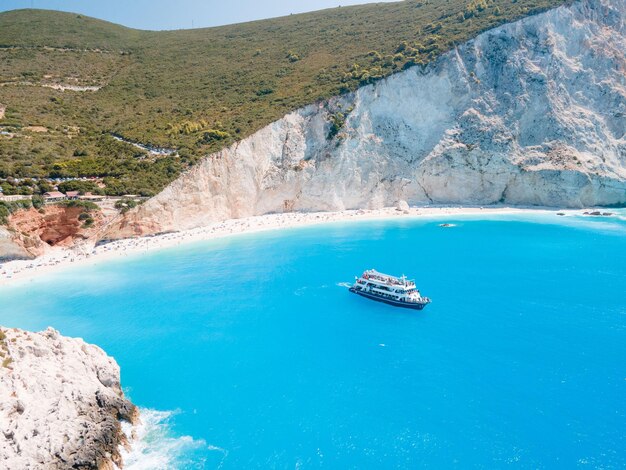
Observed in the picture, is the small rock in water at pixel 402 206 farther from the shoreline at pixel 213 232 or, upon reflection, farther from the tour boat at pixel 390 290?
the tour boat at pixel 390 290

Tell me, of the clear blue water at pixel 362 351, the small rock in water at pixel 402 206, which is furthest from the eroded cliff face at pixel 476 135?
the clear blue water at pixel 362 351

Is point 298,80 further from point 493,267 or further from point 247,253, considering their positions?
point 493,267

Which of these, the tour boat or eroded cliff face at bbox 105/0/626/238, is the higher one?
eroded cliff face at bbox 105/0/626/238

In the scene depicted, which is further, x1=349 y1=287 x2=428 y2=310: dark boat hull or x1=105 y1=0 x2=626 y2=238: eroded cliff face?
x1=105 y1=0 x2=626 y2=238: eroded cliff face

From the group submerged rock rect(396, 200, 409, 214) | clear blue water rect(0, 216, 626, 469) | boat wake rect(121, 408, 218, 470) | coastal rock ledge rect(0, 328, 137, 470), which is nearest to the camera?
coastal rock ledge rect(0, 328, 137, 470)

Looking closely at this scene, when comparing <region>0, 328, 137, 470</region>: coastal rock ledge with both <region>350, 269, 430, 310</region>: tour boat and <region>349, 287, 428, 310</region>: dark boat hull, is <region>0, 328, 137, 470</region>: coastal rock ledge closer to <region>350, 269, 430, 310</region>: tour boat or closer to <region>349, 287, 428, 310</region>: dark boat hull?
<region>349, 287, 428, 310</region>: dark boat hull

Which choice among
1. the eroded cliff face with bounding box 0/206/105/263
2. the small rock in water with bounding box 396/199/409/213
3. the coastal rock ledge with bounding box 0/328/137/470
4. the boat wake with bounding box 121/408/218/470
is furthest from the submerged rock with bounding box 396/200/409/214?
the boat wake with bounding box 121/408/218/470

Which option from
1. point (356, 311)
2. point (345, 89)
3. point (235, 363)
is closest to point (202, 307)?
point (235, 363)

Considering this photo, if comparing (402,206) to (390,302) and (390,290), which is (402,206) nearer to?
(390,290)
